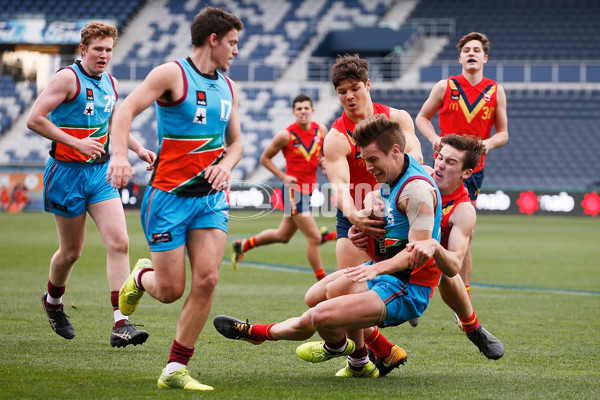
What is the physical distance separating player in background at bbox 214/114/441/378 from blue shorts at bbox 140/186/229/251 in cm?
87

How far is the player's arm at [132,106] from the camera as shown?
4707 mm

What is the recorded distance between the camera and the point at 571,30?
35844 mm

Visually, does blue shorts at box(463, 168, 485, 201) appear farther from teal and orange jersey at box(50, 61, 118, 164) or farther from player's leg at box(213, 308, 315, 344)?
teal and orange jersey at box(50, 61, 118, 164)

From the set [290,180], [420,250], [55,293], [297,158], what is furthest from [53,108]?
[297,158]

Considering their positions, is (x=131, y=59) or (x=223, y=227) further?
(x=131, y=59)

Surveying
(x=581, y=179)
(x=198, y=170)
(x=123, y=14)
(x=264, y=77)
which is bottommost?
(x=581, y=179)

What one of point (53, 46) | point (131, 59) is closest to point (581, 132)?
point (131, 59)

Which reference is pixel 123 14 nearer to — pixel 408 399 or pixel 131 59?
pixel 131 59

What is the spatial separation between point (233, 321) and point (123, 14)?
35227mm

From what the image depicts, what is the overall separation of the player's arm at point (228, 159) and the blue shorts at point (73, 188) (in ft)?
5.55

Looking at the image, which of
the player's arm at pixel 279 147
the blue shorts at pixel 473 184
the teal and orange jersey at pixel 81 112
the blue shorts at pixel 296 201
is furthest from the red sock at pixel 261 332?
the player's arm at pixel 279 147

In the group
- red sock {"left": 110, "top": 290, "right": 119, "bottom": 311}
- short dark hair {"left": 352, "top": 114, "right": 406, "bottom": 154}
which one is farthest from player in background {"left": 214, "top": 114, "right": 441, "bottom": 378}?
red sock {"left": 110, "top": 290, "right": 119, "bottom": 311}

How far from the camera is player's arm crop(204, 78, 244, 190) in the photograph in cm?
514

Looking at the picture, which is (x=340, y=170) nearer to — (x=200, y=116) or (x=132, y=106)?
(x=200, y=116)
